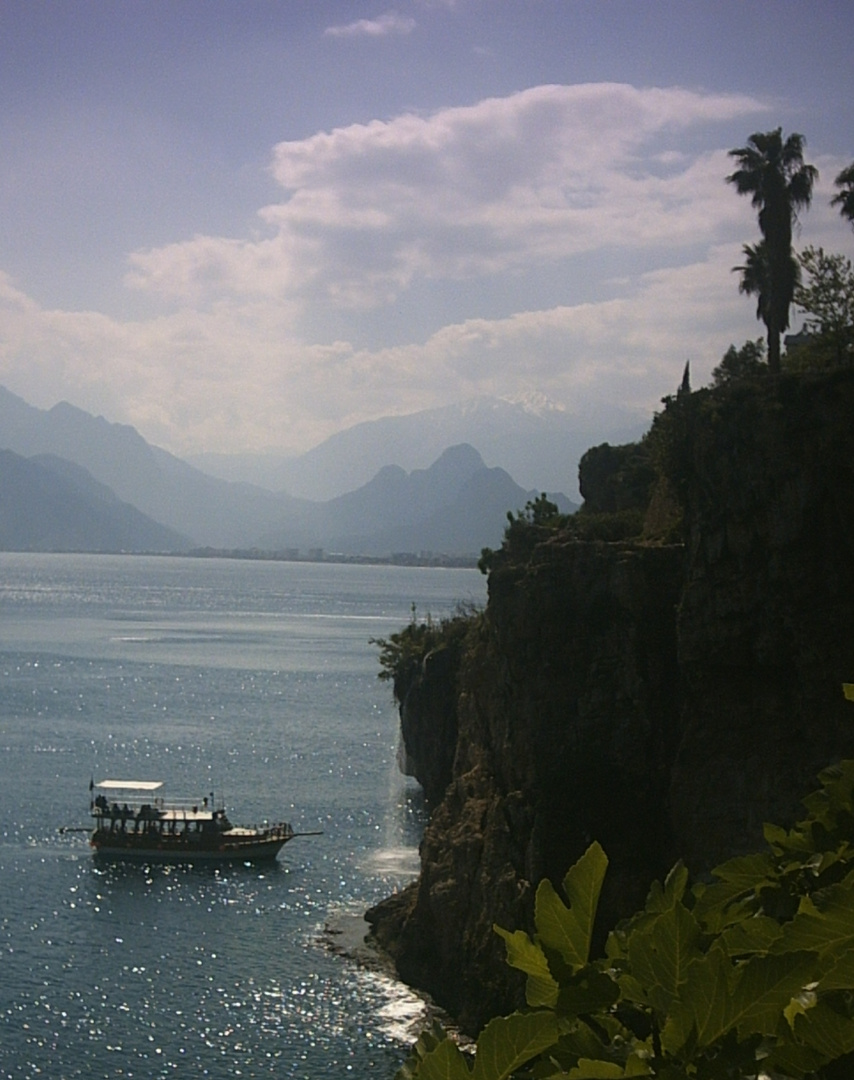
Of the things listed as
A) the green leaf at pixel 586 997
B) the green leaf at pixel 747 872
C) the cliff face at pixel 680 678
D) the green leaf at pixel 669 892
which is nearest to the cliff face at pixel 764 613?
the cliff face at pixel 680 678

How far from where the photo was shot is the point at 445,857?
32.7m

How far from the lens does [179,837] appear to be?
1994 inches

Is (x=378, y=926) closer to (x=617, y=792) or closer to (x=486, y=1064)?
(x=617, y=792)

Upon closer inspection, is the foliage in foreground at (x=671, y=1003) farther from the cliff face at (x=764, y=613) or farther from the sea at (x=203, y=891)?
the sea at (x=203, y=891)

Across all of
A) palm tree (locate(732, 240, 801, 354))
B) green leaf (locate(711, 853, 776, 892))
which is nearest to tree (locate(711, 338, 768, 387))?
palm tree (locate(732, 240, 801, 354))

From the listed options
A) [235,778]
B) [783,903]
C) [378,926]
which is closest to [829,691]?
[378,926]

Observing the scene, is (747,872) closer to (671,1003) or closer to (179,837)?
(671,1003)

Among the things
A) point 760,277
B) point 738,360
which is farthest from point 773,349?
point 738,360

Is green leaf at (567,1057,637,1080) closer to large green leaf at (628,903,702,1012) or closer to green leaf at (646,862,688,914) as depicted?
large green leaf at (628,903,702,1012)

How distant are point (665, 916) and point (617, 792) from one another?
84.1 ft

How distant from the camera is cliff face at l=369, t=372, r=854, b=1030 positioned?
26234 millimetres

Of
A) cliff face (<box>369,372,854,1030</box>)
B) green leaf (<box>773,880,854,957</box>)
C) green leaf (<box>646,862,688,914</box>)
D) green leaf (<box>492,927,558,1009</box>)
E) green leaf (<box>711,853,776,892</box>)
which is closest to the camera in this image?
green leaf (<box>773,880,854,957</box>)

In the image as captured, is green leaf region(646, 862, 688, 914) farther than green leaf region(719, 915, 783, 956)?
Yes

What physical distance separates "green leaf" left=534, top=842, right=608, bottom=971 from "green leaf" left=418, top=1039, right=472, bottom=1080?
1.94ft
